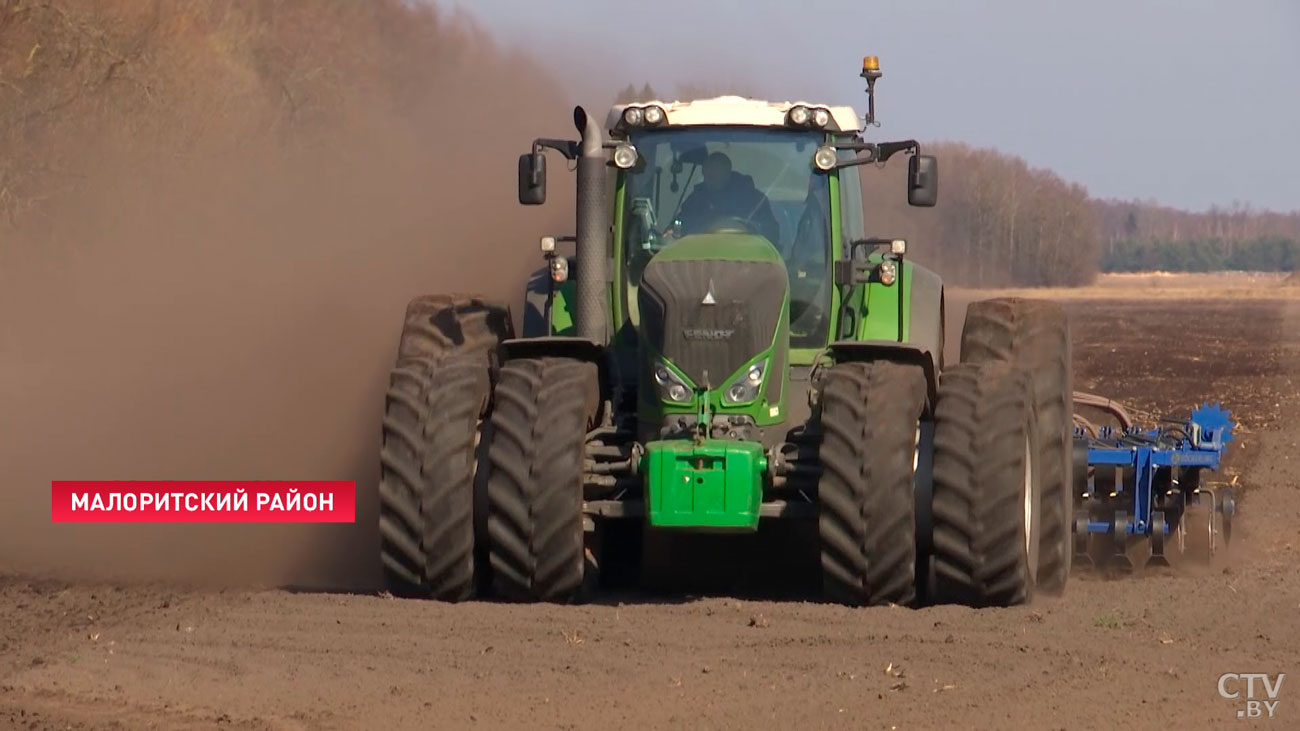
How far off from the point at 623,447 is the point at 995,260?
2901 centimetres

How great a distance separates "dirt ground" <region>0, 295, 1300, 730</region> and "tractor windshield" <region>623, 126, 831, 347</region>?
1791mm

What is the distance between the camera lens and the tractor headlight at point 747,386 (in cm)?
984

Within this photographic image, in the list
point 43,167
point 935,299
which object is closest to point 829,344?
point 935,299

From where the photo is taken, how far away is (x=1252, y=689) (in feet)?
25.4

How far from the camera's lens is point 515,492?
31.3ft

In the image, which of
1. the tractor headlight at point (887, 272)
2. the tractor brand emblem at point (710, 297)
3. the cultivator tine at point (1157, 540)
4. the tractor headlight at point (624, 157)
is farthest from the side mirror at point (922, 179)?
the cultivator tine at point (1157, 540)

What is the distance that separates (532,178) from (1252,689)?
180 inches

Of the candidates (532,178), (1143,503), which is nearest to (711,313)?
(532,178)

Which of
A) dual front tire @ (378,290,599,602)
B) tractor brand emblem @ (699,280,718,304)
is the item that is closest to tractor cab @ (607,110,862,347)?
tractor brand emblem @ (699,280,718,304)

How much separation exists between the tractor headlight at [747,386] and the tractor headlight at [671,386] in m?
0.21

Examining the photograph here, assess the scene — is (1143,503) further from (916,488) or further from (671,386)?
(671,386)

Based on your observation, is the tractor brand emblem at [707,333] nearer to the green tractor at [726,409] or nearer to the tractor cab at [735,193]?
the green tractor at [726,409]

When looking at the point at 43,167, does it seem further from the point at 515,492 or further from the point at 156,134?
the point at 515,492

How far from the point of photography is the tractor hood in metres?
9.77
